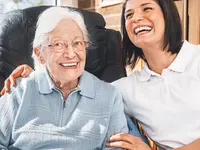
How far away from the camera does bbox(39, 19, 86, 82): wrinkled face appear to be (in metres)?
1.37

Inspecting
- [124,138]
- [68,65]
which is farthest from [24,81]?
[124,138]

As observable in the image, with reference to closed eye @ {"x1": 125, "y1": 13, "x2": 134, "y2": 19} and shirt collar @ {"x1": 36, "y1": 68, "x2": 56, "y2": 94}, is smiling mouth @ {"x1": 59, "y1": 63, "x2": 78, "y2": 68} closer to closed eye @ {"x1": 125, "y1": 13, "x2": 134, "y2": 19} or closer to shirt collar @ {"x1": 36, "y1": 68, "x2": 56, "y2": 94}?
shirt collar @ {"x1": 36, "y1": 68, "x2": 56, "y2": 94}

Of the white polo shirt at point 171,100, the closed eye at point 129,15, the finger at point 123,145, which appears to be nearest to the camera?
the finger at point 123,145

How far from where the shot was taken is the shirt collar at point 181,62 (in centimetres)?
149

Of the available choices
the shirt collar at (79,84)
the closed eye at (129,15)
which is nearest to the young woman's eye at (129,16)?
the closed eye at (129,15)

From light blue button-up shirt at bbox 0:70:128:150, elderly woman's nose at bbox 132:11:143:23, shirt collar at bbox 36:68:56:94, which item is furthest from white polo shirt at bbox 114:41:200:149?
shirt collar at bbox 36:68:56:94

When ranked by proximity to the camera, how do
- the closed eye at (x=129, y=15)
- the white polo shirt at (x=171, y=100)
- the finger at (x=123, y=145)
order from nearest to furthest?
the finger at (x=123, y=145), the white polo shirt at (x=171, y=100), the closed eye at (x=129, y=15)

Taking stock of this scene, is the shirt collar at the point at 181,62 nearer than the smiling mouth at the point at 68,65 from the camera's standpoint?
No

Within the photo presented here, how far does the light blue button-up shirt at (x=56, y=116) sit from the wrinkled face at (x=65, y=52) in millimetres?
78

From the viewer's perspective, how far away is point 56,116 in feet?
4.50

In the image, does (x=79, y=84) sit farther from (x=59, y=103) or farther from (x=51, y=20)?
(x=51, y=20)

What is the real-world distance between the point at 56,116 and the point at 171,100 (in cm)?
51

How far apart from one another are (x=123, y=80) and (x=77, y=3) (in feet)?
5.12

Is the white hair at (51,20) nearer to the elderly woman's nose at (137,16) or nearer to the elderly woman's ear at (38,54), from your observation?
the elderly woman's ear at (38,54)
